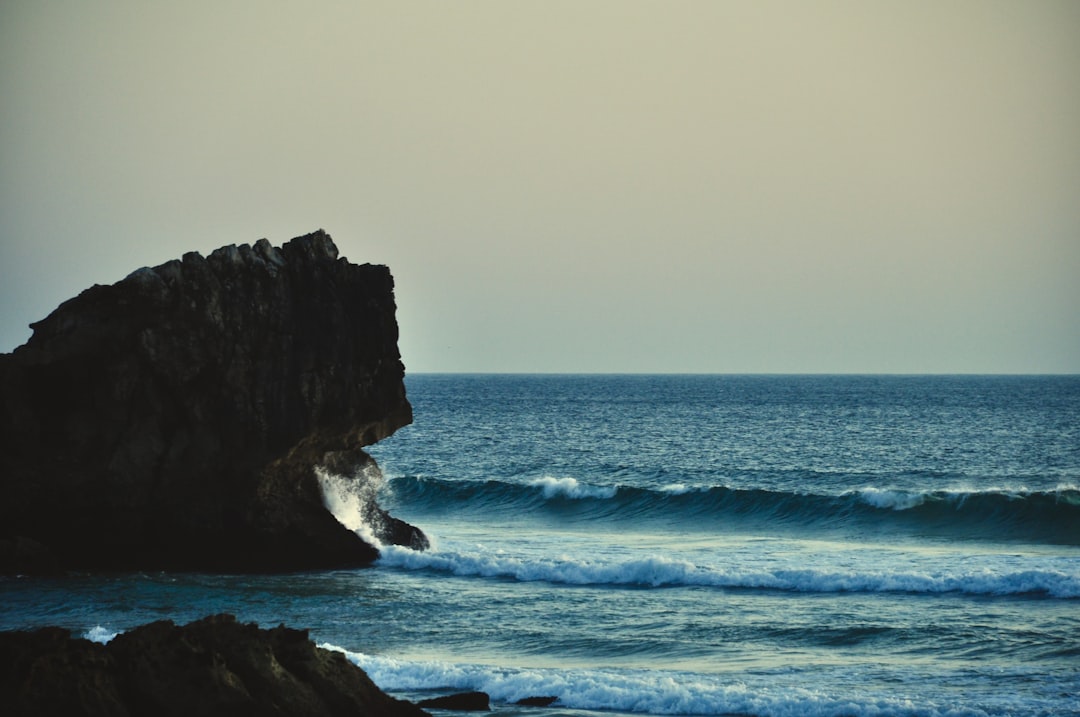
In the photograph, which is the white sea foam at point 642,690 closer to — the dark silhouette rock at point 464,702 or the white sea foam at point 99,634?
the dark silhouette rock at point 464,702

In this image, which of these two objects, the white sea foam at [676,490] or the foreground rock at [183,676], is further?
the white sea foam at [676,490]

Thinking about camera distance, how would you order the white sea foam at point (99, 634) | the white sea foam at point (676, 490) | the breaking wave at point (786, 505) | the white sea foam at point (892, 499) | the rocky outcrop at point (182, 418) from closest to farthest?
the white sea foam at point (99, 634) → the rocky outcrop at point (182, 418) → the breaking wave at point (786, 505) → the white sea foam at point (892, 499) → the white sea foam at point (676, 490)

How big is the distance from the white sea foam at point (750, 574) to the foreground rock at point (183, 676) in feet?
50.5

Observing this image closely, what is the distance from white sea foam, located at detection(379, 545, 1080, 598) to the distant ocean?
0.18 ft

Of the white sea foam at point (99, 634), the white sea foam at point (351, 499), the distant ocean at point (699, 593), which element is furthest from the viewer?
the white sea foam at point (351, 499)

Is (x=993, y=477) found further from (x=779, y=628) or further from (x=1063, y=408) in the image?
(x=1063, y=408)

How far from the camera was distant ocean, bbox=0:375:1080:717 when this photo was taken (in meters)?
20.1

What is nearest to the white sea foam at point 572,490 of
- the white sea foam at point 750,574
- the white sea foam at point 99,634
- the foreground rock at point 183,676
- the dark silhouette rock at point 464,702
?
the white sea foam at point 750,574

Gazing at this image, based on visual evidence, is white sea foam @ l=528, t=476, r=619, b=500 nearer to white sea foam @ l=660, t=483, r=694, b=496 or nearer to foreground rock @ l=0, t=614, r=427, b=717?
white sea foam @ l=660, t=483, r=694, b=496

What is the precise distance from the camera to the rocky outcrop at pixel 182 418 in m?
29.7

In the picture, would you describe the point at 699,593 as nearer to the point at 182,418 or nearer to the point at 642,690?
the point at 642,690

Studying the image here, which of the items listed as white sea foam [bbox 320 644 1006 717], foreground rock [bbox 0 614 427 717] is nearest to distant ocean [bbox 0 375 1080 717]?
white sea foam [bbox 320 644 1006 717]

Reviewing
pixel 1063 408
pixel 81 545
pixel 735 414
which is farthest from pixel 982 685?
pixel 1063 408

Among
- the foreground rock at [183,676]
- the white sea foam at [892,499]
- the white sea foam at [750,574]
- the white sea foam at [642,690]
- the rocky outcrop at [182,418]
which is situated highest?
the rocky outcrop at [182,418]
